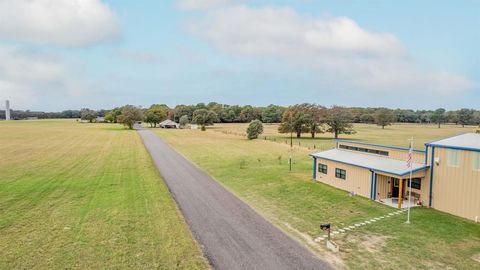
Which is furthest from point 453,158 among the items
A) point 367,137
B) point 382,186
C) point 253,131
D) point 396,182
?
point 367,137

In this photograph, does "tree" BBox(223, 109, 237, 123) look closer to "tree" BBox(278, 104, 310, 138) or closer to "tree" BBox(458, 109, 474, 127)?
"tree" BBox(278, 104, 310, 138)

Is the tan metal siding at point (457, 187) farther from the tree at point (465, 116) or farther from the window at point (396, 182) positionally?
the tree at point (465, 116)

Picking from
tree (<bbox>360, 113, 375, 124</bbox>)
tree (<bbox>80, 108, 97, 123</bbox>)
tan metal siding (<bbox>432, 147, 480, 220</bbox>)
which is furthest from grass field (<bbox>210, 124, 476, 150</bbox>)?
tree (<bbox>80, 108, 97, 123</bbox>)

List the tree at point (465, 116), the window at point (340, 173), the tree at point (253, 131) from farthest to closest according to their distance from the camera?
the tree at point (465, 116) < the tree at point (253, 131) < the window at point (340, 173)

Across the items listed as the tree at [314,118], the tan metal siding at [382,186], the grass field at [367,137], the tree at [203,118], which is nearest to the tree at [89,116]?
the tree at [203,118]

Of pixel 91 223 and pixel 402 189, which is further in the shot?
pixel 402 189

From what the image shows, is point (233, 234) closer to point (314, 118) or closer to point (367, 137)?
point (314, 118)
